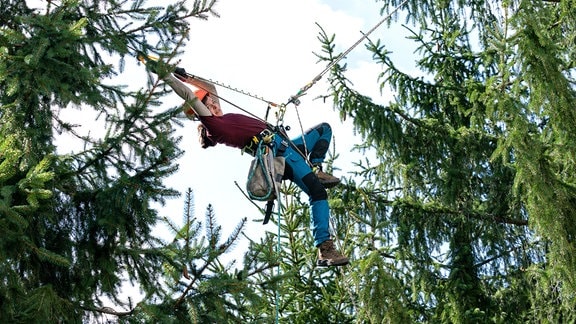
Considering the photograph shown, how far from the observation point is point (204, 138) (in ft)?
34.9

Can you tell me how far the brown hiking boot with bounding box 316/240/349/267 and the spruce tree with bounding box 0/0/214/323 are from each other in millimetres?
1359

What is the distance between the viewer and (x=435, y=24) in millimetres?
16656

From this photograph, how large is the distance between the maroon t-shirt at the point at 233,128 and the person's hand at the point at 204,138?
0.03m

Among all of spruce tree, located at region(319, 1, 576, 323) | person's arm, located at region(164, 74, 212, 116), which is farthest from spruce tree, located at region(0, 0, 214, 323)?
spruce tree, located at region(319, 1, 576, 323)

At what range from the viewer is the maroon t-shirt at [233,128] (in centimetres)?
1053

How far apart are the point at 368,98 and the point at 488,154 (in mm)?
1571

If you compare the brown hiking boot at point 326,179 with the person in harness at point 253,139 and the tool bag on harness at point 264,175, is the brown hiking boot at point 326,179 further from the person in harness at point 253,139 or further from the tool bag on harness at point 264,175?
the tool bag on harness at point 264,175

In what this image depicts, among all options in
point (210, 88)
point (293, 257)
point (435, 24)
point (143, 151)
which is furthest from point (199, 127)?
point (435, 24)

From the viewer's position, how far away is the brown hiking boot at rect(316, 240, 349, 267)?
10477 mm

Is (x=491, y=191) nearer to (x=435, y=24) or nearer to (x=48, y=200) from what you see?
(x=435, y=24)

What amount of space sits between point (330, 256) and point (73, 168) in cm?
218

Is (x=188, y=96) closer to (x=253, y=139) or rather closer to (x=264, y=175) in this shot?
(x=253, y=139)

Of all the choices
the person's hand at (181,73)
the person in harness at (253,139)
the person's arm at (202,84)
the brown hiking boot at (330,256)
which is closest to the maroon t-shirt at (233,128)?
the person in harness at (253,139)

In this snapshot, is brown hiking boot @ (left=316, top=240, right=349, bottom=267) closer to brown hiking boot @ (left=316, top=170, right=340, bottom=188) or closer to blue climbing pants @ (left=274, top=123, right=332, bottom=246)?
blue climbing pants @ (left=274, top=123, right=332, bottom=246)
